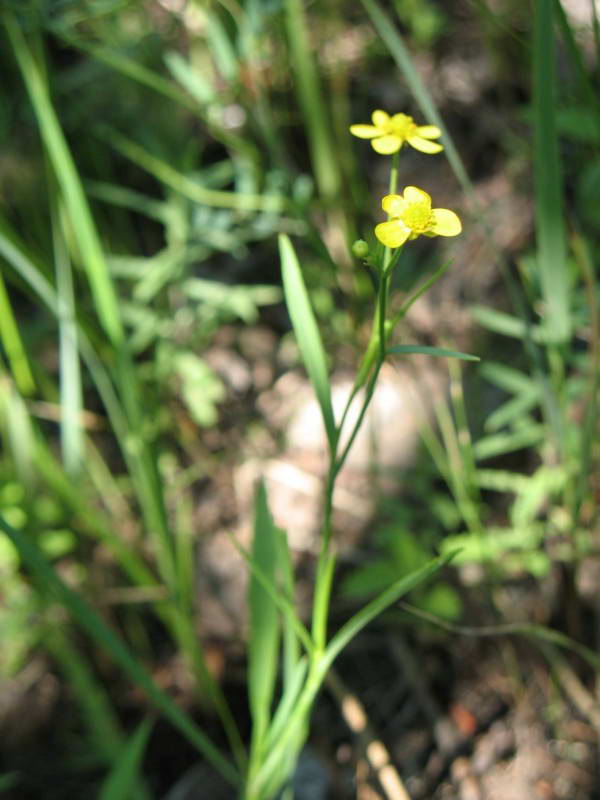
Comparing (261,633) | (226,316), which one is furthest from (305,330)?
(226,316)

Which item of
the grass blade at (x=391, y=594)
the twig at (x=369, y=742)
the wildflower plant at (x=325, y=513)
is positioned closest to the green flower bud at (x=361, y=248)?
the wildflower plant at (x=325, y=513)

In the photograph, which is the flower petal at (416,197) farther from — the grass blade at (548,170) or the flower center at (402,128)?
the grass blade at (548,170)

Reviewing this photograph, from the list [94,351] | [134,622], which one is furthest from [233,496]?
[94,351]

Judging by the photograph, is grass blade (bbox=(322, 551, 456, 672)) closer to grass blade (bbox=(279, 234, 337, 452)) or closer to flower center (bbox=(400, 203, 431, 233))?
grass blade (bbox=(279, 234, 337, 452))

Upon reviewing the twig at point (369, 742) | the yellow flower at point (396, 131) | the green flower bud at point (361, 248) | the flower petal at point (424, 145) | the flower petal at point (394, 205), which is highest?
the yellow flower at point (396, 131)

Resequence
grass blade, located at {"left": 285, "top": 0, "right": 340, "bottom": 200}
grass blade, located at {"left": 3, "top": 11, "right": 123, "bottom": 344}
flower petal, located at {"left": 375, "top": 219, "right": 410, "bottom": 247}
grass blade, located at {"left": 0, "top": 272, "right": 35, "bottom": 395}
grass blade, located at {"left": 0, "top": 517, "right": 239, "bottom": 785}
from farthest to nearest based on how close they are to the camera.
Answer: grass blade, located at {"left": 285, "top": 0, "right": 340, "bottom": 200} < grass blade, located at {"left": 0, "top": 272, "right": 35, "bottom": 395} < grass blade, located at {"left": 3, "top": 11, "right": 123, "bottom": 344} < grass blade, located at {"left": 0, "top": 517, "right": 239, "bottom": 785} < flower petal, located at {"left": 375, "top": 219, "right": 410, "bottom": 247}

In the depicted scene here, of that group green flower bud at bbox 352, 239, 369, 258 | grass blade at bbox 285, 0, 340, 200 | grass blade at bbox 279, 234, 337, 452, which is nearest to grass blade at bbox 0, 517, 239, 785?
grass blade at bbox 279, 234, 337, 452
